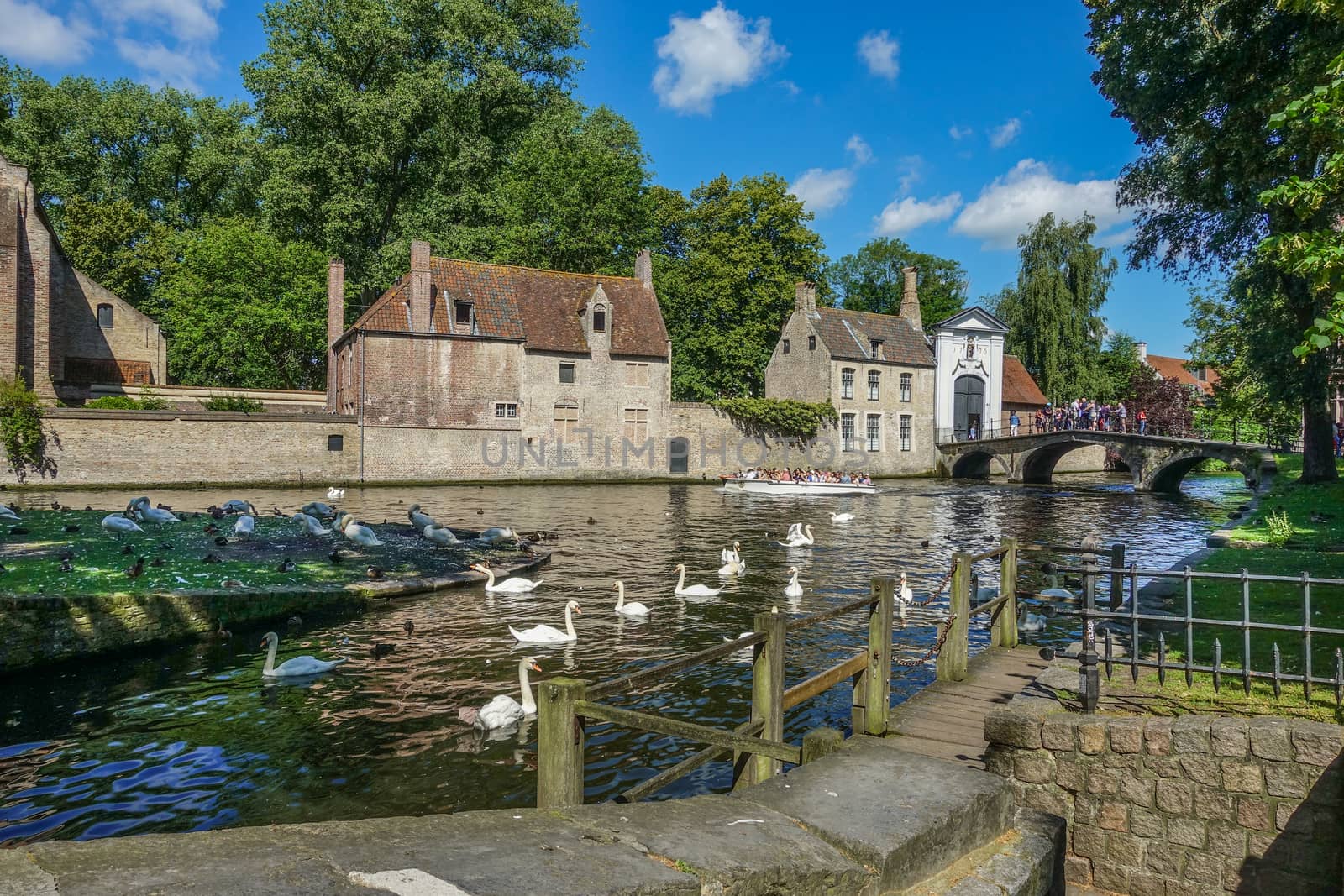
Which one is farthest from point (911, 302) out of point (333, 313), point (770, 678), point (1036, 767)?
point (770, 678)

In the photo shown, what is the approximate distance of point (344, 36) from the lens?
44.8m

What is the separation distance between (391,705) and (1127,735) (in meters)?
7.49

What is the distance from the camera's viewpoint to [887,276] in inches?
2876

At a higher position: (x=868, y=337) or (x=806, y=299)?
(x=806, y=299)

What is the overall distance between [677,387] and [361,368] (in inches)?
811

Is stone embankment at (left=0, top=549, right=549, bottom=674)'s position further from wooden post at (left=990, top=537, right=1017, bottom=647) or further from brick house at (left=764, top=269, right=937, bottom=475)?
brick house at (left=764, top=269, right=937, bottom=475)

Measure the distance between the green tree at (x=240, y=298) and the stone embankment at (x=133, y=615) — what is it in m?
35.3

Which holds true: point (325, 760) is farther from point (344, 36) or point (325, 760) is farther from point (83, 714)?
point (344, 36)

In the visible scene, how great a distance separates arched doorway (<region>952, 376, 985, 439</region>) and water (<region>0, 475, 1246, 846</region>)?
124ft

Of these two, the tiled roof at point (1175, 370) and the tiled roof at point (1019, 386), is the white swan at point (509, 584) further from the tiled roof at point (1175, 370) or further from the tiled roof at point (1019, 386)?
the tiled roof at point (1175, 370)

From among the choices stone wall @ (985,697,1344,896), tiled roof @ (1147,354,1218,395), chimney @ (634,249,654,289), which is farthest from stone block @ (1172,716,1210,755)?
tiled roof @ (1147,354,1218,395)

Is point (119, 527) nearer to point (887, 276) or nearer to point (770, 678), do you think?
point (770, 678)

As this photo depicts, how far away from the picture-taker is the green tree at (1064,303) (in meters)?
57.6

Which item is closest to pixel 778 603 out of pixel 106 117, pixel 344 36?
pixel 344 36
